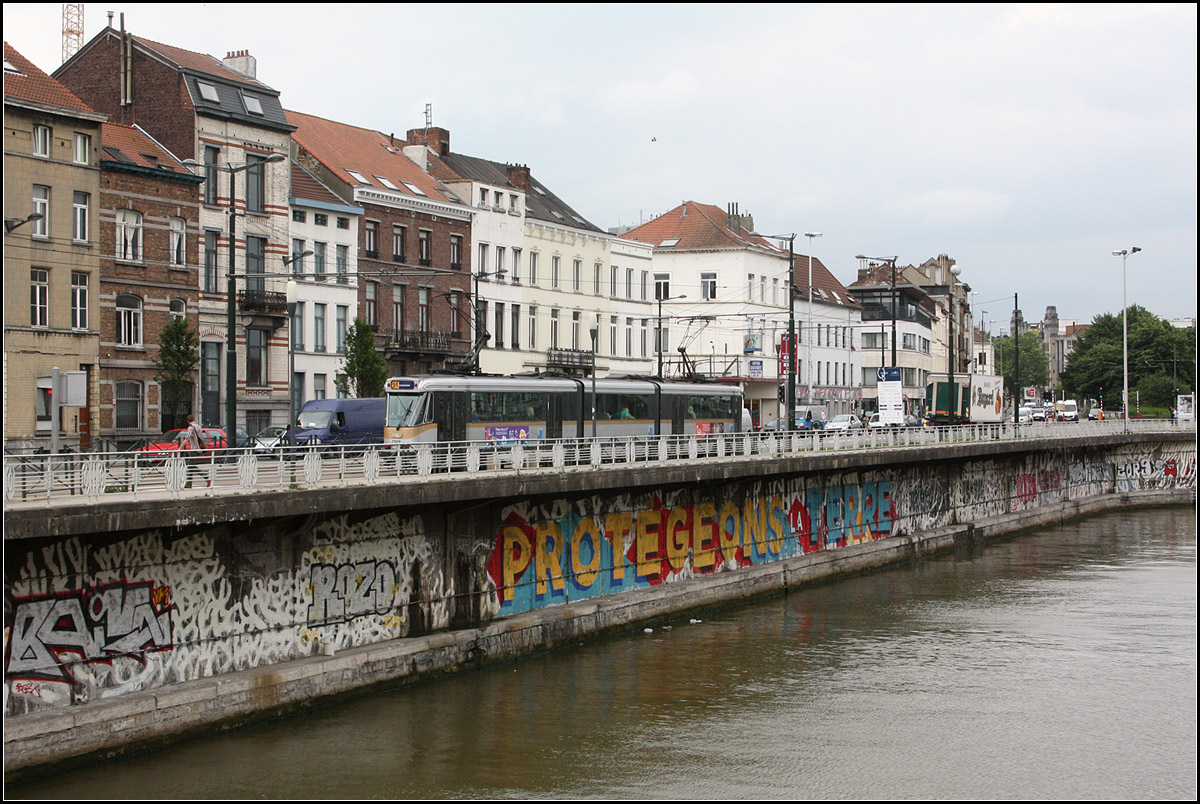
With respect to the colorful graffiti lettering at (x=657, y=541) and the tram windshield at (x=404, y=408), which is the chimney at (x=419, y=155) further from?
the tram windshield at (x=404, y=408)

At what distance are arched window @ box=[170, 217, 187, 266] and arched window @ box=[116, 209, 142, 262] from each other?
1524mm

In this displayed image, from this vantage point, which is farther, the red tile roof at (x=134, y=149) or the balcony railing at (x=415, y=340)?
the balcony railing at (x=415, y=340)

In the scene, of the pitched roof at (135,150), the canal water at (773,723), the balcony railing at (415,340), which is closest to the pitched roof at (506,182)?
the balcony railing at (415,340)

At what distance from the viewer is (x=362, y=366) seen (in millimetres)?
47781

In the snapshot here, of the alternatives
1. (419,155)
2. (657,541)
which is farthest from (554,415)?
(419,155)

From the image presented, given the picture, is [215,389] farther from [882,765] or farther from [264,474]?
[882,765]

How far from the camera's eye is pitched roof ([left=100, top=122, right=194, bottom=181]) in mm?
41969

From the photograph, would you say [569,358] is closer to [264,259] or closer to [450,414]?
[264,259]

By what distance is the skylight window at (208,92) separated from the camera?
152ft

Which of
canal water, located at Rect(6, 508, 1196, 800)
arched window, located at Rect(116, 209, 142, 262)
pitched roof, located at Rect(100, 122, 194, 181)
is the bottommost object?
canal water, located at Rect(6, 508, 1196, 800)

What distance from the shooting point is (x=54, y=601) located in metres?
17.6

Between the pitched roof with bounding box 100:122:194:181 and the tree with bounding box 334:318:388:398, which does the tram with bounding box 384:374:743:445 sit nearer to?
the tree with bounding box 334:318:388:398

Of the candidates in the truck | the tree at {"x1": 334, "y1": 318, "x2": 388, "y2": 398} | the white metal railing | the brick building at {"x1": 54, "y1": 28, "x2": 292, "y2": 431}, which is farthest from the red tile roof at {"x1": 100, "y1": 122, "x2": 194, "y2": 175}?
the truck

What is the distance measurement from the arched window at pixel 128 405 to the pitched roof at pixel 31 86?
8778mm
